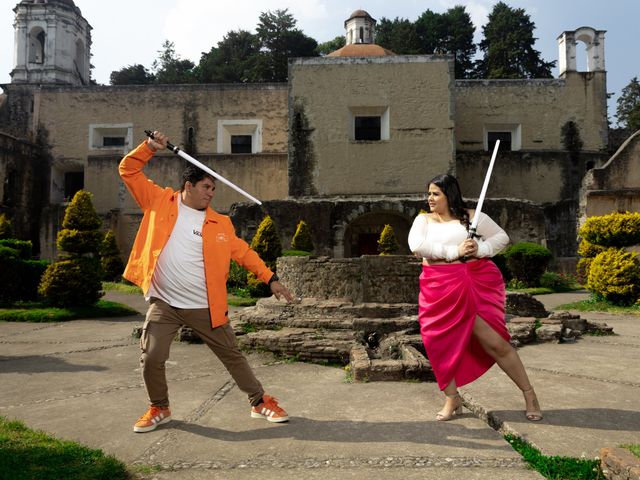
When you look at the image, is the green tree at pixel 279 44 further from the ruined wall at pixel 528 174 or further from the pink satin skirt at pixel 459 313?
the pink satin skirt at pixel 459 313

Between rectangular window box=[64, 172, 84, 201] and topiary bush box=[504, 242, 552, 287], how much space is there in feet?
68.9

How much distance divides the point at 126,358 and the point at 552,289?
1285 cm

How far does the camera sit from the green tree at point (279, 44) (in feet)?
114

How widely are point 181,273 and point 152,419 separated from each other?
2.99 feet

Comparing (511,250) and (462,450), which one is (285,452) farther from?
(511,250)

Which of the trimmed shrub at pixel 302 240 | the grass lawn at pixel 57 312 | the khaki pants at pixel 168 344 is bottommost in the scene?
the grass lawn at pixel 57 312

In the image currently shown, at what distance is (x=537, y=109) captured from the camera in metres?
22.3

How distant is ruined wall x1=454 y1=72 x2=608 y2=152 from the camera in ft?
72.5

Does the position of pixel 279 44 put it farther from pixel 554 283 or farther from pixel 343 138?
pixel 554 283

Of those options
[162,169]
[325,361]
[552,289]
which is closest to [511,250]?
[552,289]

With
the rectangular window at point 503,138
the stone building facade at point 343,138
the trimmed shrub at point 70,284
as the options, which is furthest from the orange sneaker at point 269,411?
the rectangular window at point 503,138

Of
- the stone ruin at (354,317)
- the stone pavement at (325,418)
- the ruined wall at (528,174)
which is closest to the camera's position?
the stone pavement at (325,418)

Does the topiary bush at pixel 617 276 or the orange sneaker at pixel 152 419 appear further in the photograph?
the topiary bush at pixel 617 276

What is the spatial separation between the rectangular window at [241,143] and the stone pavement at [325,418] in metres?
19.5
